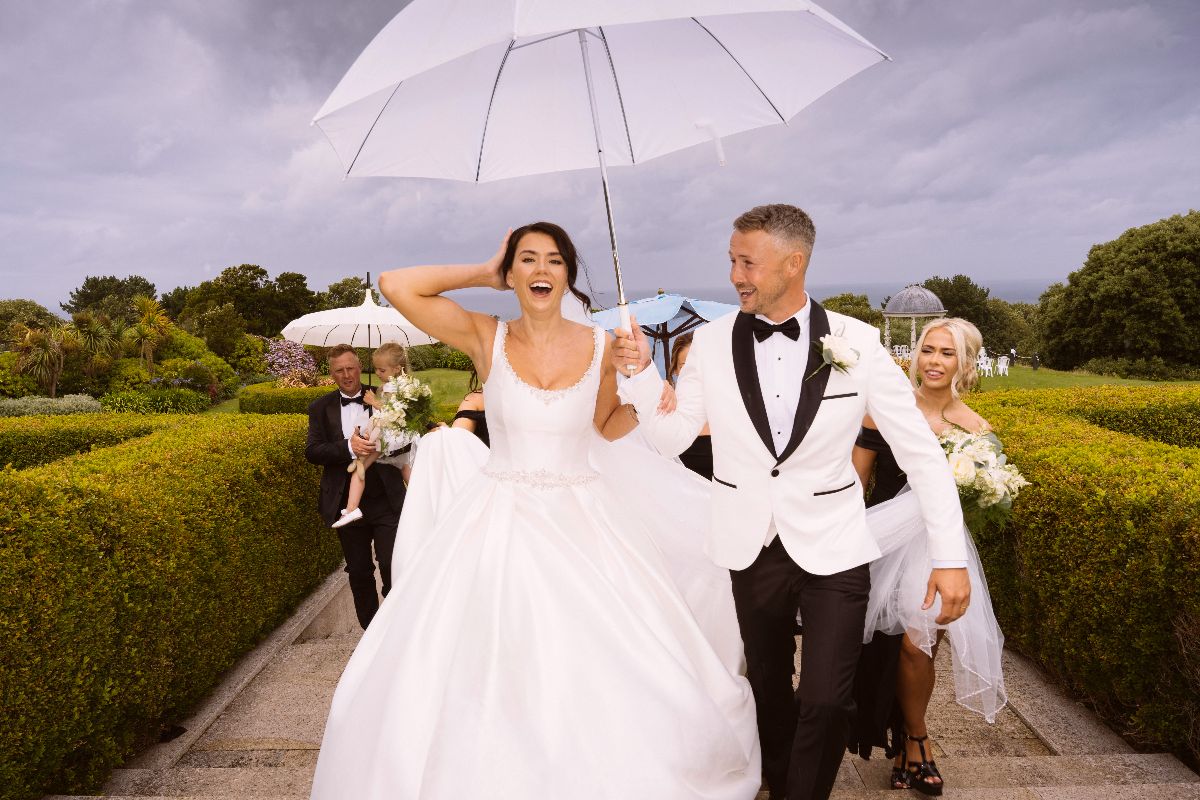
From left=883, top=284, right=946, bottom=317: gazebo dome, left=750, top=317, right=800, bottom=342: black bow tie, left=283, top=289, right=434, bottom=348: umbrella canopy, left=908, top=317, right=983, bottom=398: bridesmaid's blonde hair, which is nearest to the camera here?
left=750, top=317, right=800, bottom=342: black bow tie

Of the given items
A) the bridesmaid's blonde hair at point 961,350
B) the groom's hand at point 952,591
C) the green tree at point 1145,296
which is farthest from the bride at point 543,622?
the green tree at point 1145,296

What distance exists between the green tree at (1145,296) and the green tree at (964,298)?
1411 inches

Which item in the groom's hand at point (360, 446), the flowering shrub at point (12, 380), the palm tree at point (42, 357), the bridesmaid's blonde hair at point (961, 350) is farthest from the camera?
the palm tree at point (42, 357)

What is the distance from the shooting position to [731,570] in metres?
3.42

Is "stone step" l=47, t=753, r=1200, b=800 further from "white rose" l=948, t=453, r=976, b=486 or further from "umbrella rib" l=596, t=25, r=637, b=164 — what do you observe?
"umbrella rib" l=596, t=25, r=637, b=164

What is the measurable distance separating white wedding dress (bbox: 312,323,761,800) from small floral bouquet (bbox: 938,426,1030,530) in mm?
1264

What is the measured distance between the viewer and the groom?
3.06 m

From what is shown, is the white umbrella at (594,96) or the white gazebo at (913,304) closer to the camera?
the white umbrella at (594,96)

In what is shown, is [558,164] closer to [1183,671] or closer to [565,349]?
[565,349]

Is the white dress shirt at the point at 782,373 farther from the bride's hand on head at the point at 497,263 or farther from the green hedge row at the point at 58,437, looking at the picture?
the green hedge row at the point at 58,437

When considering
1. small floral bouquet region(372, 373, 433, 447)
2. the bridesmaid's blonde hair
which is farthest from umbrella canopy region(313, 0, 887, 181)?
small floral bouquet region(372, 373, 433, 447)

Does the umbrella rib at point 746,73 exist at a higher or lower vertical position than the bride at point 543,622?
higher

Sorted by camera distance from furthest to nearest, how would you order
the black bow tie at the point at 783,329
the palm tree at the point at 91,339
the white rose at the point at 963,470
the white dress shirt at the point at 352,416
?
the palm tree at the point at 91,339, the white dress shirt at the point at 352,416, the white rose at the point at 963,470, the black bow tie at the point at 783,329

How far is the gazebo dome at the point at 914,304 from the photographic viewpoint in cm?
4469
